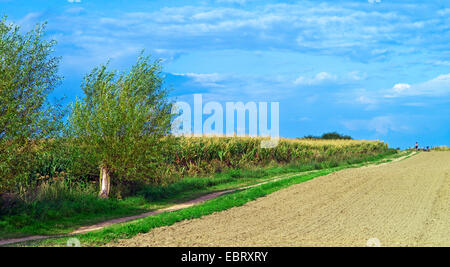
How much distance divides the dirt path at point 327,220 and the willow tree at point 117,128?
4.83 m

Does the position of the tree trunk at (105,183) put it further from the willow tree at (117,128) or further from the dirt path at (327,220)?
the dirt path at (327,220)

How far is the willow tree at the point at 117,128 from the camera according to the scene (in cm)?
1655

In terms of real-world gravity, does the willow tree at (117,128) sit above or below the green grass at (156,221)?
above

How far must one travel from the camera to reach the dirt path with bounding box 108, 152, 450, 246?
31.1ft

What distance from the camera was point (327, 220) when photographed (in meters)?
12.2

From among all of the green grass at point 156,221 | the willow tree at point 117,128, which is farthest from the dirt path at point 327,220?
the willow tree at point 117,128

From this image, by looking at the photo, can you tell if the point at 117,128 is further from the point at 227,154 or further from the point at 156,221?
the point at 227,154

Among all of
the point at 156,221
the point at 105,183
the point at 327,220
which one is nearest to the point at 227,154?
the point at 105,183

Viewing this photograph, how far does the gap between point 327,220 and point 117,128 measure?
865 centimetres

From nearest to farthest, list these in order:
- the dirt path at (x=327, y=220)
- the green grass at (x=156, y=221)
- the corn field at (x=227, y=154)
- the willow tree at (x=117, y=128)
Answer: the dirt path at (x=327, y=220)
the green grass at (x=156, y=221)
the willow tree at (x=117, y=128)
the corn field at (x=227, y=154)

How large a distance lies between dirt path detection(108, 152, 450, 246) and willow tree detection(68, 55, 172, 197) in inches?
190

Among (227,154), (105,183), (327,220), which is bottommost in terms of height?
(327,220)
